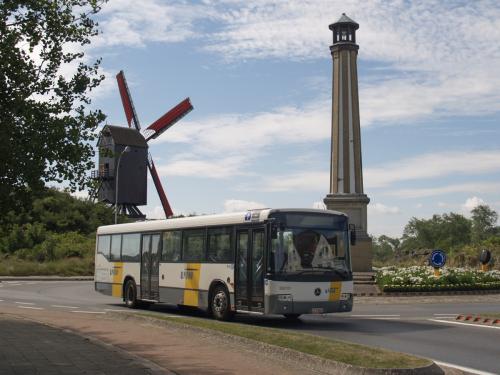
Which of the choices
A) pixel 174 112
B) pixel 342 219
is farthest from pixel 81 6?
pixel 174 112

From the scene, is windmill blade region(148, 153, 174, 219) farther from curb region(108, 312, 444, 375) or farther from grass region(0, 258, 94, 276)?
curb region(108, 312, 444, 375)

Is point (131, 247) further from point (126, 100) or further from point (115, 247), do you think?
point (126, 100)

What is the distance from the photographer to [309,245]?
16.8 metres

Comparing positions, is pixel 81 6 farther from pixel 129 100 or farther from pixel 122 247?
pixel 129 100

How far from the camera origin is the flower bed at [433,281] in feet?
95.3

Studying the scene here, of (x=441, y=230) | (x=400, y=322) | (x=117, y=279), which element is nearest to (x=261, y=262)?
(x=400, y=322)

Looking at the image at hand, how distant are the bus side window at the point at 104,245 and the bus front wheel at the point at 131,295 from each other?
2124 mm

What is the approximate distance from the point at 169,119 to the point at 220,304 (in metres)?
60.7

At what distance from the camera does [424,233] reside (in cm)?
12681

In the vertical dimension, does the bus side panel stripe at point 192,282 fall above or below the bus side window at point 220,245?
below

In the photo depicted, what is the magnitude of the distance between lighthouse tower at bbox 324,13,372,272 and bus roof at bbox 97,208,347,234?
630 inches

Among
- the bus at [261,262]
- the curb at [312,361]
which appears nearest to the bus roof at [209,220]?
the bus at [261,262]

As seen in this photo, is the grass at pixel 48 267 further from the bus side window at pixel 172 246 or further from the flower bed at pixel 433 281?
the bus side window at pixel 172 246

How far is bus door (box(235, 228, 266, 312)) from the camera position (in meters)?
16.8
